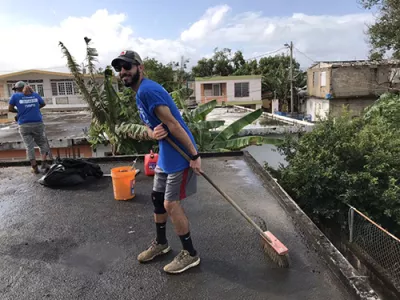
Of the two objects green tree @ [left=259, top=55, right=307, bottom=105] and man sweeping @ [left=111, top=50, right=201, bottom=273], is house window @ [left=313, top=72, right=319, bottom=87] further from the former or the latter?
man sweeping @ [left=111, top=50, right=201, bottom=273]

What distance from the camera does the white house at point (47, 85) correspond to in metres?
28.6

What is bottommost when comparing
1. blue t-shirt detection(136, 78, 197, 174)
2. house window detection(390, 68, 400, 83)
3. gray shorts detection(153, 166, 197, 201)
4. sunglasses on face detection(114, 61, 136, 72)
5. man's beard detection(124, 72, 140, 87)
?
gray shorts detection(153, 166, 197, 201)

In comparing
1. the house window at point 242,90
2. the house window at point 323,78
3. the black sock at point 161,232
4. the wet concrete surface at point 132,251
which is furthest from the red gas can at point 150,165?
the house window at point 242,90

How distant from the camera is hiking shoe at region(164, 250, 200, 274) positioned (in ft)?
8.70

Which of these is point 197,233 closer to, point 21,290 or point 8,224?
point 21,290

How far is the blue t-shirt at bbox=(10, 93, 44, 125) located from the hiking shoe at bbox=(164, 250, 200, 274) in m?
4.11

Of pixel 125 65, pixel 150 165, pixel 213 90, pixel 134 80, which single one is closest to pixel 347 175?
pixel 150 165

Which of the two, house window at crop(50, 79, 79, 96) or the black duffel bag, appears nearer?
the black duffel bag

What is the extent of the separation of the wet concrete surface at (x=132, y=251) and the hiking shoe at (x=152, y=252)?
61 millimetres

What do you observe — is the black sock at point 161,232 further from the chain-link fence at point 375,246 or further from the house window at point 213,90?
the house window at point 213,90

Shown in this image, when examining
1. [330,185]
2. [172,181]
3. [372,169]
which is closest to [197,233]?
[172,181]

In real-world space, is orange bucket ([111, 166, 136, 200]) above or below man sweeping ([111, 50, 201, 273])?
below

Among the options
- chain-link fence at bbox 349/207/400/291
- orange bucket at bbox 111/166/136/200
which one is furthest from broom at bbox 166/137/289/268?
chain-link fence at bbox 349/207/400/291

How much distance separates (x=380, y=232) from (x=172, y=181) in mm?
3362
